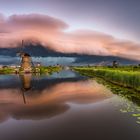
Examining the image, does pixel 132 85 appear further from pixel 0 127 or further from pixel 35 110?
pixel 0 127

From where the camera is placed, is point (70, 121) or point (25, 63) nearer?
point (70, 121)

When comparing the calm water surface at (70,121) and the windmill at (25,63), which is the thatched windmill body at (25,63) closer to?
the windmill at (25,63)

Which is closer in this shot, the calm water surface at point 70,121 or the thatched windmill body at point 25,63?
the calm water surface at point 70,121

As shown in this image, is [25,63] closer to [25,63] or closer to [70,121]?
[25,63]

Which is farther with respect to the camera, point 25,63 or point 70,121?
point 25,63

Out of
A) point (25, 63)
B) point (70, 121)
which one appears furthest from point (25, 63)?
point (70, 121)

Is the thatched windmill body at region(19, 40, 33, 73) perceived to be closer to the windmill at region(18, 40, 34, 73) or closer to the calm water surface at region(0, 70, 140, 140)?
the windmill at region(18, 40, 34, 73)

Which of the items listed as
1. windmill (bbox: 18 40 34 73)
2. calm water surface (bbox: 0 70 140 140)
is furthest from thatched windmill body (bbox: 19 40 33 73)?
calm water surface (bbox: 0 70 140 140)

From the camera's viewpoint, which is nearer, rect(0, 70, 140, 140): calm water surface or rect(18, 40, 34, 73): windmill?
rect(0, 70, 140, 140): calm water surface

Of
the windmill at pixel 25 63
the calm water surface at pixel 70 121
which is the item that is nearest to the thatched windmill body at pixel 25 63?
the windmill at pixel 25 63

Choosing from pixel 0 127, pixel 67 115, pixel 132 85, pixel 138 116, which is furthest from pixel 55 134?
pixel 132 85

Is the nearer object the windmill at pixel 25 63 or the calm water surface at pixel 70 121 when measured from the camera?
the calm water surface at pixel 70 121

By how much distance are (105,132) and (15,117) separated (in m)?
5.90

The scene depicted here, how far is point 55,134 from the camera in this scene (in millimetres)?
10977
